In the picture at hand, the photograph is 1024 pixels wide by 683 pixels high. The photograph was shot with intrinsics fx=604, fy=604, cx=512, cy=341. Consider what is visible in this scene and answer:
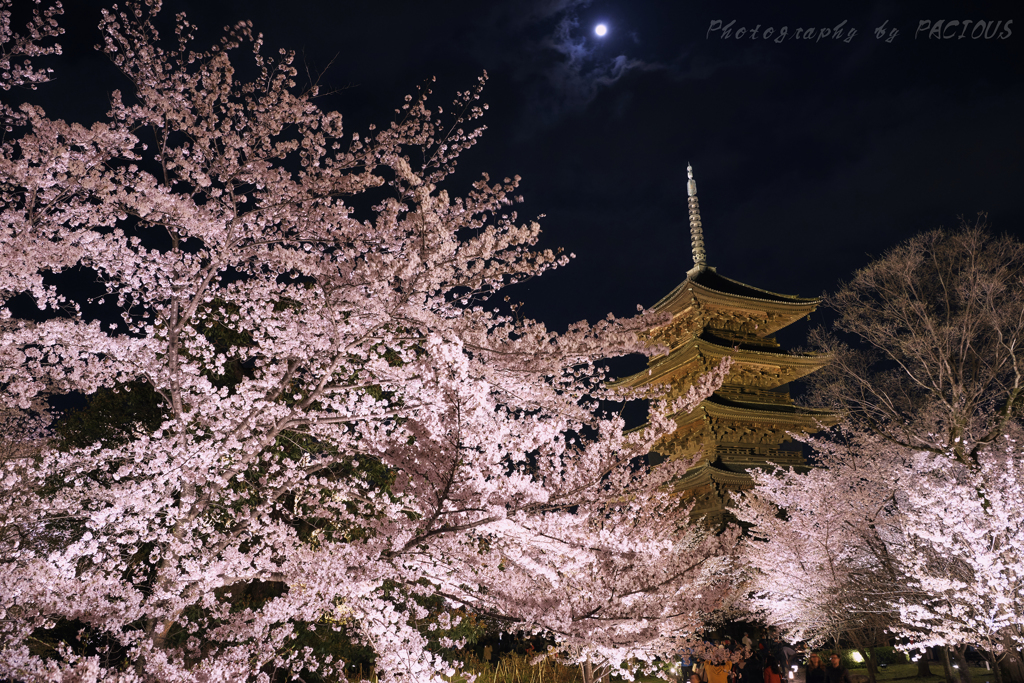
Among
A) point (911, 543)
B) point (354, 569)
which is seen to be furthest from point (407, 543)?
point (911, 543)

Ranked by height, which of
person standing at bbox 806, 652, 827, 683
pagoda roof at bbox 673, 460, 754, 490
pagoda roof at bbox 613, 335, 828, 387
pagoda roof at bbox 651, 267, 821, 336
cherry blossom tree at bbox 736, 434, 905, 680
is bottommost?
person standing at bbox 806, 652, 827, 683

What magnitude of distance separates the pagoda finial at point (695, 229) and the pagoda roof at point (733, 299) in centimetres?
181

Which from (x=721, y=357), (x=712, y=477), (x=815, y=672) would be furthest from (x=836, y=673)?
(x=721, y=357)

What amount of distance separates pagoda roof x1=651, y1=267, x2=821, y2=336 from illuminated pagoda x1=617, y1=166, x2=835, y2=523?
43 mm

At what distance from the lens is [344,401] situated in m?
7.31

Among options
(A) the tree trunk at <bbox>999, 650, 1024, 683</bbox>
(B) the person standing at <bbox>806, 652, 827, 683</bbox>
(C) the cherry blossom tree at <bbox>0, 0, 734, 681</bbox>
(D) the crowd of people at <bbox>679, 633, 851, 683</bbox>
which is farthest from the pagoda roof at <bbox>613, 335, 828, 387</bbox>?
(C) the cherry blossom tree at <bbox>0, 0, 734, 681</bbox>

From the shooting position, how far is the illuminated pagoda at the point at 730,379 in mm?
23219

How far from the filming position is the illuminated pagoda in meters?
23.2

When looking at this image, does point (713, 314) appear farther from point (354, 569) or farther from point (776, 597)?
point (354, 569)

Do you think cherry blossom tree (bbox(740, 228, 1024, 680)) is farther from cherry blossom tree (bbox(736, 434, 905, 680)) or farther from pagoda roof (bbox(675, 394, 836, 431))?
pagoda roof (bbox(675, 394, 836, 431))

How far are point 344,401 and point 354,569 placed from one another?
106 inches

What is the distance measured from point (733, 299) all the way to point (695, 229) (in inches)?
257

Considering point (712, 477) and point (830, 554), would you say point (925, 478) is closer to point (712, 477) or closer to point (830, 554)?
point (830, 554)

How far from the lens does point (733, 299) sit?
25797 mm
